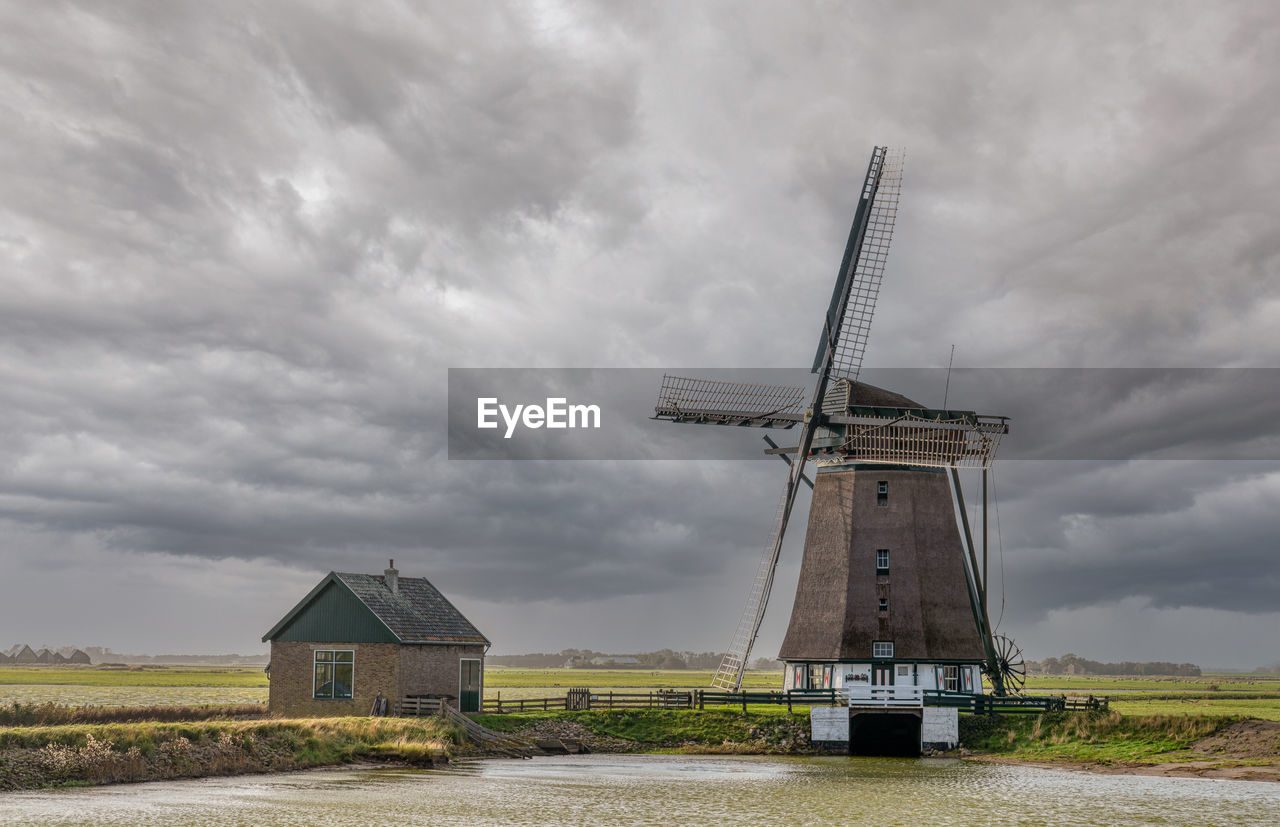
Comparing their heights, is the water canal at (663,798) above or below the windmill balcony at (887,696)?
below

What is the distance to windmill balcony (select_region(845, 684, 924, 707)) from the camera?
→ 41.2 meters

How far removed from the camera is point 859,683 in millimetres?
42844

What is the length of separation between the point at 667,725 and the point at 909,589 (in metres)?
10.3

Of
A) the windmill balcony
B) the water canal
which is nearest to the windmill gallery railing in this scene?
the windmill balcony

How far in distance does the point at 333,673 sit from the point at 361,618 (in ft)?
7.66

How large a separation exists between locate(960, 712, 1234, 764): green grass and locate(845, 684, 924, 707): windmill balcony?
2105 millimetres

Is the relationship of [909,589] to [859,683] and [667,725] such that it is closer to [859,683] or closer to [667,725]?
[859,683]

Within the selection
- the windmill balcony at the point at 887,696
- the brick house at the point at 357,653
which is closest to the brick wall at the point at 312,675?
the brick house at the point at 357,653

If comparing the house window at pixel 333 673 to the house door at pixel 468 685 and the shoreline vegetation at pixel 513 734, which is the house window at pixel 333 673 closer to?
the shoreline vegetation at pixel 513 734

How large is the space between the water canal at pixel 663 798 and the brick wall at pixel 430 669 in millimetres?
7467

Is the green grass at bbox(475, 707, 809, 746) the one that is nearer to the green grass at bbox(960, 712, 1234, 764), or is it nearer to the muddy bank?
the muddy bank

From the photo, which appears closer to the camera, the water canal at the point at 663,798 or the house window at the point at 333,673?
the water canal at the point at 663,798

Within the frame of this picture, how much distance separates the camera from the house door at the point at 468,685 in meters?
44.8

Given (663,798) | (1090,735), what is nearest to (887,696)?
(1090,735)
